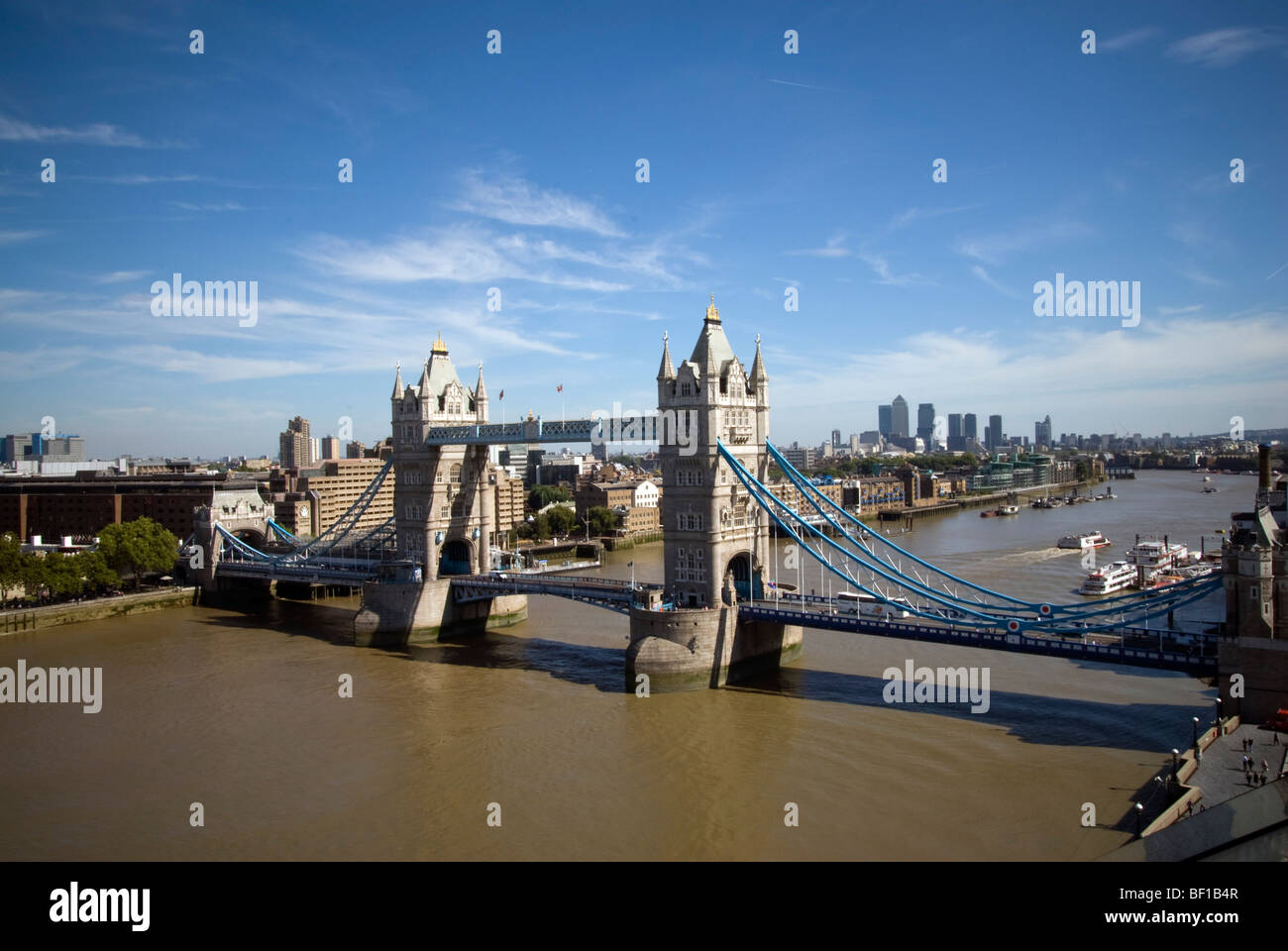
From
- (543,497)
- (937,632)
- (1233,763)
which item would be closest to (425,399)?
(937,632)

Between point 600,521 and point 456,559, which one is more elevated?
point 456,559

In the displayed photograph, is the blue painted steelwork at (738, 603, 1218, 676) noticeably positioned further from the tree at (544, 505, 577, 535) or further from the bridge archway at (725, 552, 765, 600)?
the tree at (544, 505, 577, 535)

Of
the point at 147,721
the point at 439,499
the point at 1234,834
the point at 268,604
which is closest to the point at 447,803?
the point at 147,721

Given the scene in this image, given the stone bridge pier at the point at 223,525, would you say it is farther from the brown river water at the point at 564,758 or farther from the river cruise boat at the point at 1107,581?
the river cruise boat at the point at 1107,581

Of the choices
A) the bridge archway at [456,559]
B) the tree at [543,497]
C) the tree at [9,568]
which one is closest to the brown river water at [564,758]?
the bridge archway at [456,559]

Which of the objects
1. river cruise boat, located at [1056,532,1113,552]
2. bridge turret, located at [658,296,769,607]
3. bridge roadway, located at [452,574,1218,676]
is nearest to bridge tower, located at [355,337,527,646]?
bridge roadway, located at [452,574,1218,676]

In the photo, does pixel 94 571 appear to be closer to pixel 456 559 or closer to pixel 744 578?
pixel 456 559
